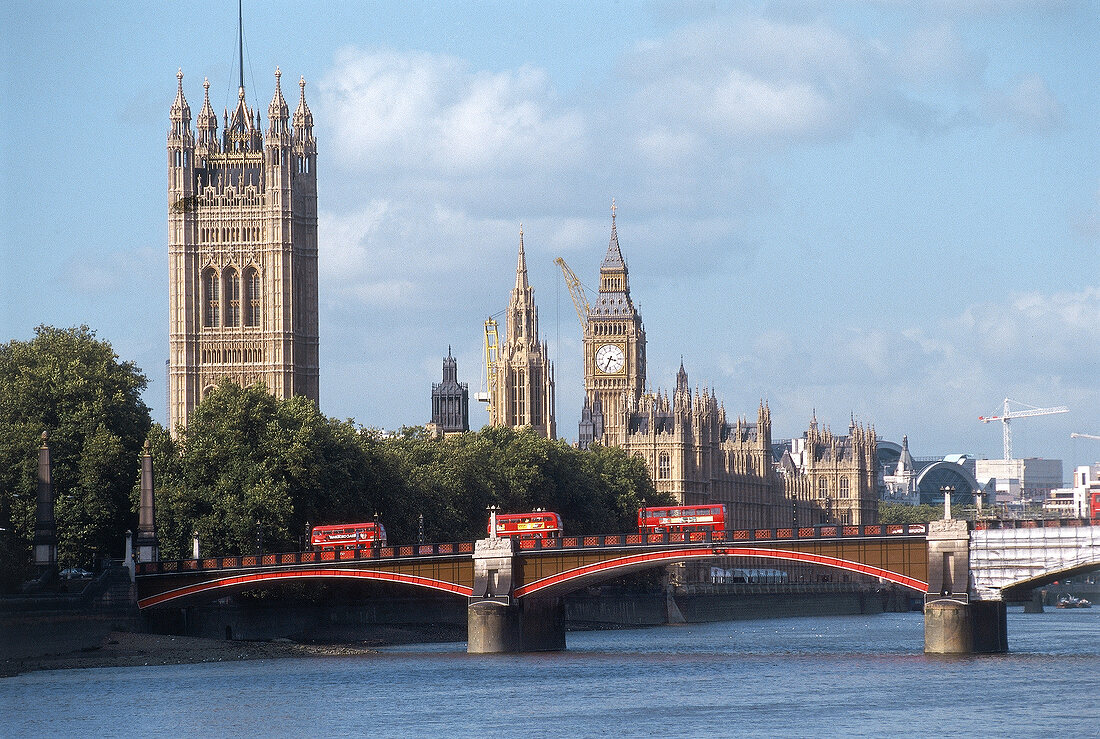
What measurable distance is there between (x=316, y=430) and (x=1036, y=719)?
59379 millimetres

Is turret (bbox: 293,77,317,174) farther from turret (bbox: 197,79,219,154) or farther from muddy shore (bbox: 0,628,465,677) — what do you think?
muddy shore (bbox: 0,628,465,677)

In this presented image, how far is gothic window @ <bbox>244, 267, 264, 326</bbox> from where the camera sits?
17875 centimetres

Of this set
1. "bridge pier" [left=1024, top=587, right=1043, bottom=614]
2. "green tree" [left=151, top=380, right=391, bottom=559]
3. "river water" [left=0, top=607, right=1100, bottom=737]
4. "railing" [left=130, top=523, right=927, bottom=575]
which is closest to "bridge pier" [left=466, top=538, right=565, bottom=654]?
"railing" [left=130, top=523, right=927, bottom=575]

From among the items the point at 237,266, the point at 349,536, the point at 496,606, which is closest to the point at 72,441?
the point at 349,536

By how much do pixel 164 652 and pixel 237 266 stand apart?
76.9 m

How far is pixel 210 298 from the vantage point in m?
179

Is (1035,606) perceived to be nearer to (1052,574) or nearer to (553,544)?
(1052,574)

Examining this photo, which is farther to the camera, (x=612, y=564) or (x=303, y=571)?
(x=303, y=571)

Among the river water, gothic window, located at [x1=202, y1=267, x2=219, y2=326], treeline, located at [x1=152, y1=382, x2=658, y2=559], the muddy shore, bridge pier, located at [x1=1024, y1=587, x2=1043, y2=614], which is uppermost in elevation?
gothic window, located at [x1=202, y1=267, x2=219, y2=326]

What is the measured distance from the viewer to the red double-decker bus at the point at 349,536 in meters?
112

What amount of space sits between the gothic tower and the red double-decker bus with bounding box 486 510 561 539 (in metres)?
57.9

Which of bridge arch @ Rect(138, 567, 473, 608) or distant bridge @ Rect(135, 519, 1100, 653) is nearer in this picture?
Answer: distant bridge @ Rect(135, 519, 1100, 653)

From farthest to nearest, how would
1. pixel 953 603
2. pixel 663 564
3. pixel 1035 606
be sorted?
pixel 1035 606 → pixel 663 564 → pixel 953 603

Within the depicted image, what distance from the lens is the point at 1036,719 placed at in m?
74.8
